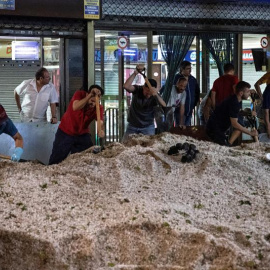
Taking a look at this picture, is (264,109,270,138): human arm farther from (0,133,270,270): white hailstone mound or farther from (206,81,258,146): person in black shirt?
(0,133,270,270): white hailstone mound

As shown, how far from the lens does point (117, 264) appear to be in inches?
167

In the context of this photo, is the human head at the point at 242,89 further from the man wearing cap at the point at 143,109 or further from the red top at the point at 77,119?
the red top at the point at 77,119

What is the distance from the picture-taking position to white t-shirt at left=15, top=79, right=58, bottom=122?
10.5 meters

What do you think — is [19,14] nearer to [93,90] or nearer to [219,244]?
[93,90]

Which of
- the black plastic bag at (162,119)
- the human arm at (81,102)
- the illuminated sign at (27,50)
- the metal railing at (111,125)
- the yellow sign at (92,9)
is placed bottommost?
the metal railing at (111,125)

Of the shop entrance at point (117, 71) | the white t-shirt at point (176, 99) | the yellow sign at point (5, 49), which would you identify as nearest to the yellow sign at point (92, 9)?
the shop entrance at point (117, 71)

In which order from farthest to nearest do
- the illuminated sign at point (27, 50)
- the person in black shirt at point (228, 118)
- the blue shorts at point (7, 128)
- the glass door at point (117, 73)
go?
the illuminated sign at point (27, 50) → the glass door at point (117, 73) → the person in black shirt at point (228, 118) → the blue shorts at point (7, 128)

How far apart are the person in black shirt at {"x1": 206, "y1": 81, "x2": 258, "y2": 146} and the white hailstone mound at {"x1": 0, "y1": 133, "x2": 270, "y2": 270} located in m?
2.82

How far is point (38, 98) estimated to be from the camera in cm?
1055

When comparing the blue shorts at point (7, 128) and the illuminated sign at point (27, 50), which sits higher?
the illuminated sign at point (27, 50)

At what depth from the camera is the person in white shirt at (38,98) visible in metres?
10.5

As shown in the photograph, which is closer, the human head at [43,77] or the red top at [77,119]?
the red top at [77,119]

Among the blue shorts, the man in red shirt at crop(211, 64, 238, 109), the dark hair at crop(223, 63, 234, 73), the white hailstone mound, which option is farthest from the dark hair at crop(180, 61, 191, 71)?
the white hailstone mound

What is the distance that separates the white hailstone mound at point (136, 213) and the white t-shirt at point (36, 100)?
169 inches
